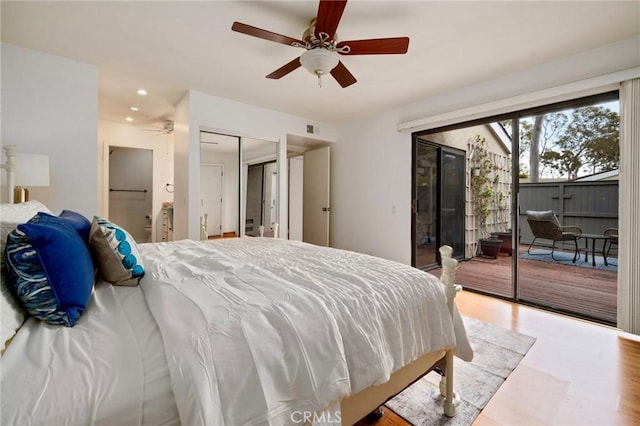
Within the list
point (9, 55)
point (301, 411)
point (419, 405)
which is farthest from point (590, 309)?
point (9, 55)

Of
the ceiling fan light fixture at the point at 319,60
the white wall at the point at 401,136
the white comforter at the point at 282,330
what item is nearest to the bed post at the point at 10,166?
A: the white comforter at the point at 282,330

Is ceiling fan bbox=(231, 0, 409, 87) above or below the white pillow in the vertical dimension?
above

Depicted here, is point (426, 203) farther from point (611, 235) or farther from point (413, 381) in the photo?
point (413, 381)

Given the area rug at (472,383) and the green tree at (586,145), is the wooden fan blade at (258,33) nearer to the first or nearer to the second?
the area rug at (472,383)

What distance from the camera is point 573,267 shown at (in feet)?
12.0

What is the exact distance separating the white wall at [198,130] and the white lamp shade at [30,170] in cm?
140

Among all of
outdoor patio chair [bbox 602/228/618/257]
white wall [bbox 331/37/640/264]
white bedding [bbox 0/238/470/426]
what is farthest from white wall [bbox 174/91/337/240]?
outdoor patio chair [bbox 602/228/618/257]

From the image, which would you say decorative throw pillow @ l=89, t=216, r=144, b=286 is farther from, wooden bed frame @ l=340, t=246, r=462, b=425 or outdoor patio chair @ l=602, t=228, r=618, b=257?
outdoor patio chair @ l=602, t=228, r=618, b=257

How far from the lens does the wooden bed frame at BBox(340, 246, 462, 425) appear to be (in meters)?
1.06

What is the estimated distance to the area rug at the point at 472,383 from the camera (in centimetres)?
145

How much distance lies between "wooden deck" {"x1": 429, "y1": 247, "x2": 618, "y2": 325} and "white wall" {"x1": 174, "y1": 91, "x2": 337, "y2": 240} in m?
3.16

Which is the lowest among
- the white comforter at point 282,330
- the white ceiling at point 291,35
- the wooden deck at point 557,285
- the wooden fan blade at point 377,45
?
the wooden deck at point 557,285

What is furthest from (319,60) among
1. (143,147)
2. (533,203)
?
(143,147)

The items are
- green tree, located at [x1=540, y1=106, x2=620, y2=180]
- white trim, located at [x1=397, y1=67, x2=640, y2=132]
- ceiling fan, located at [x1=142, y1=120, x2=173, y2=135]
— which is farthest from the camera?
ceiling fan, located at [x1=142, y1=120, x2=173, y2=135]
